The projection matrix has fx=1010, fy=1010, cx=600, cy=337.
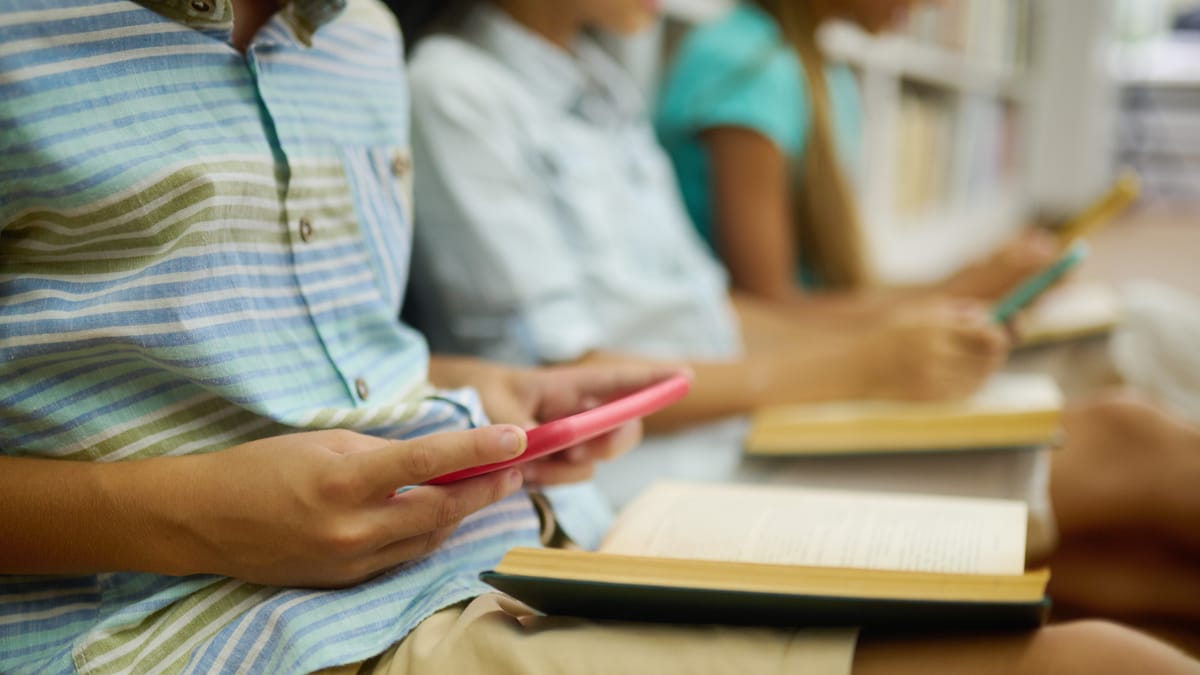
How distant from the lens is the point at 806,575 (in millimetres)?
456

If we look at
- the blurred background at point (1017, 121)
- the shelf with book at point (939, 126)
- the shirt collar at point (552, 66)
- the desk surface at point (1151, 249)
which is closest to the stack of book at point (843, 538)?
the shirt collar at point (552, 66)

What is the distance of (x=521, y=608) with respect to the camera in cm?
52

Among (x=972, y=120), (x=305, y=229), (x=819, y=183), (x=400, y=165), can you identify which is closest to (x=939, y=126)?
(x=972, y=120)

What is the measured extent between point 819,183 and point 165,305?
42.8 inches

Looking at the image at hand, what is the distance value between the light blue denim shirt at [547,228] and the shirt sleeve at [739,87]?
16cm

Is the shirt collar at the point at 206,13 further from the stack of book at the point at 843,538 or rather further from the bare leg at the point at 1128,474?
the bare leg at the point at 1128,474

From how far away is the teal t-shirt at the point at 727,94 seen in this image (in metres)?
1.31

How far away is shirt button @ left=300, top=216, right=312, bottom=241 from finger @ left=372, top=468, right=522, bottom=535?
0.18 m

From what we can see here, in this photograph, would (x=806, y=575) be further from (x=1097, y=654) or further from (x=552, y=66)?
(x=552, y=66)

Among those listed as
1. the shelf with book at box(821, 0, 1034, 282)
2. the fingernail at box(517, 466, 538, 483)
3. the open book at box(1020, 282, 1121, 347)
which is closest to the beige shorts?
the fingernail at box(517, 466, 538, 483)

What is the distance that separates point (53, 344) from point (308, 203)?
155mm

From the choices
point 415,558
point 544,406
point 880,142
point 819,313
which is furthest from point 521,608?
point 880,142

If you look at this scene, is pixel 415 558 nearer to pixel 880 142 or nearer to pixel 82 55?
pixel 82 55

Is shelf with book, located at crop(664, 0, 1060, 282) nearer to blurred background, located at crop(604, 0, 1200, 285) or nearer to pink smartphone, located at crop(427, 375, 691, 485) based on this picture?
blurred background, located at crop(604, 0, 1200, 285)
